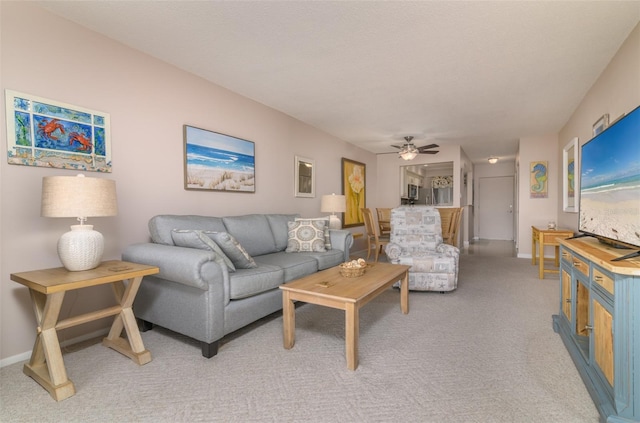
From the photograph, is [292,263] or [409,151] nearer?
[292,263]

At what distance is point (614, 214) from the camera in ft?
5.89

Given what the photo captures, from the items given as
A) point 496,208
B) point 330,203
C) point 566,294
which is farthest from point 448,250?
point 496,208

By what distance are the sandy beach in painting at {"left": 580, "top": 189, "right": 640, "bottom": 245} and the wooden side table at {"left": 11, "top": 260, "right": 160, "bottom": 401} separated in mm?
2726

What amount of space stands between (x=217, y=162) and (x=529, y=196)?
5.71 m

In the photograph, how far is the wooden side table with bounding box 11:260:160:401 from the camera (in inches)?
66.6

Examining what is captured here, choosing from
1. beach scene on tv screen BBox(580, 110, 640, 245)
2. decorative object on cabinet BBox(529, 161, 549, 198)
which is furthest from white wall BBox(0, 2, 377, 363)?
decorative object on cabinet BBox(529, 161, 549, 198)

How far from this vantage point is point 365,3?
2055 mm

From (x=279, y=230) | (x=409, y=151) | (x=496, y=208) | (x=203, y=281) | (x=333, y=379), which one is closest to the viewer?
(x=333, y=379)

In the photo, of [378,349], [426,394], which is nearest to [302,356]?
[378,349]

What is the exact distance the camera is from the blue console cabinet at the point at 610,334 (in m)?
1.32

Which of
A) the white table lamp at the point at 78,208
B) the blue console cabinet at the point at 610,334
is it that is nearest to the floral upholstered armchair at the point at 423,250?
the blue console cabinet at the point at 610,334

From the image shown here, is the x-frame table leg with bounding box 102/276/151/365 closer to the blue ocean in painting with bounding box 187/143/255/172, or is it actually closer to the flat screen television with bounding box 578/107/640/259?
the blue ocean in painting with bounding box 187/143/255/172

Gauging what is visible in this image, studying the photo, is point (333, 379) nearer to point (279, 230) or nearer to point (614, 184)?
point (614, 184)

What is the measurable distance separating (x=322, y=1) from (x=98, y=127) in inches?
76.3
